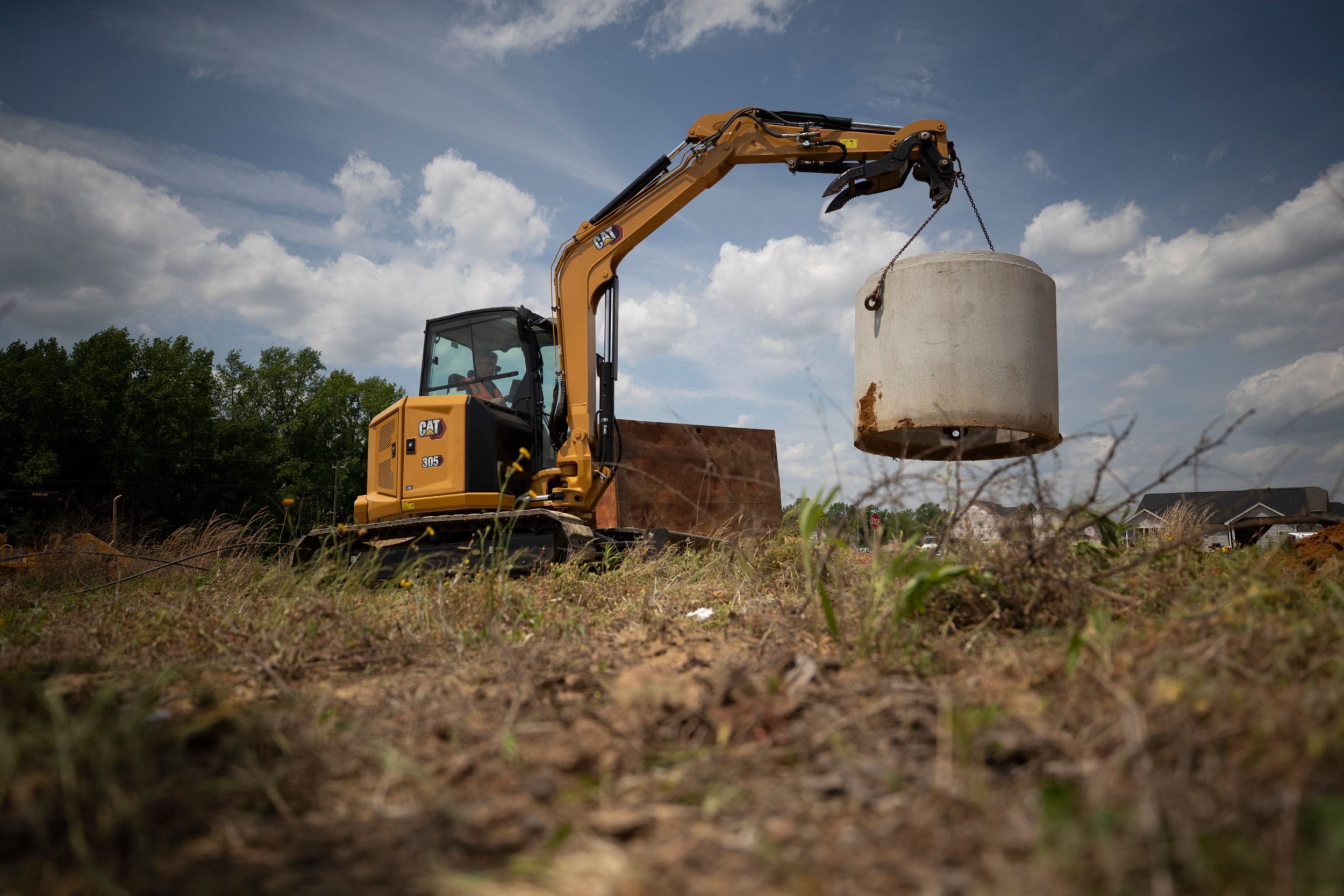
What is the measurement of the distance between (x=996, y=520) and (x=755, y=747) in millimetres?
2032

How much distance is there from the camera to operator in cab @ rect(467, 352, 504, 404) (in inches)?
318

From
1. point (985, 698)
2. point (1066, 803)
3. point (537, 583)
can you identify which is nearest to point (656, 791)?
point (1066, 803)

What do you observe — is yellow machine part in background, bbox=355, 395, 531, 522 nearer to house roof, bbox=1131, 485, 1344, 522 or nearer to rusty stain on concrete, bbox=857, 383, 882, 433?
rusty stain on concrete, bbox=857, 383, 882, 433

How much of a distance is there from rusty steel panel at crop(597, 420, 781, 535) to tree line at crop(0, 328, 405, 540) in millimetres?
20588

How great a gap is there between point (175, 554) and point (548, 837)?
37.5 feet

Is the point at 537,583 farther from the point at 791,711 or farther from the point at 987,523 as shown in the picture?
the point at 791,711

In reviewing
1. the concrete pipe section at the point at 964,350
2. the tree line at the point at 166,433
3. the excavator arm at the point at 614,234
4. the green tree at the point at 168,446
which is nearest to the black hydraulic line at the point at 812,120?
the excavator arm at the point at 614,234

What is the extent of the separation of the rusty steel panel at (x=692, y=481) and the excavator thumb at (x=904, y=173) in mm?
3573

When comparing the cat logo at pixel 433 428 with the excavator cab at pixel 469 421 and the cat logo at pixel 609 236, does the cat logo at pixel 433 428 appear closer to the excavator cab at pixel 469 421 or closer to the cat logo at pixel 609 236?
the excavator cab at pixel 469 421

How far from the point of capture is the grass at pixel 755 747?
1346 millimetres

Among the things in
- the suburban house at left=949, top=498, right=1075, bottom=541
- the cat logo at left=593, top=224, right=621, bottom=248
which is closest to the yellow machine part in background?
the cat logo at left=593, top=224, right=621, bottom=248

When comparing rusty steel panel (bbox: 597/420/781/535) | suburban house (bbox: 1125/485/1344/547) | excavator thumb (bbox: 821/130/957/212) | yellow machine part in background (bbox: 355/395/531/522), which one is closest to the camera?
suburban house (bbox: 1125/485/1344/547)

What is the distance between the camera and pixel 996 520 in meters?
3.45

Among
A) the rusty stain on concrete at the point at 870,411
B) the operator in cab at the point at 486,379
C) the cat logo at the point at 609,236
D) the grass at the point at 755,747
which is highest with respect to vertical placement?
the cat logo at the point at 609,236
